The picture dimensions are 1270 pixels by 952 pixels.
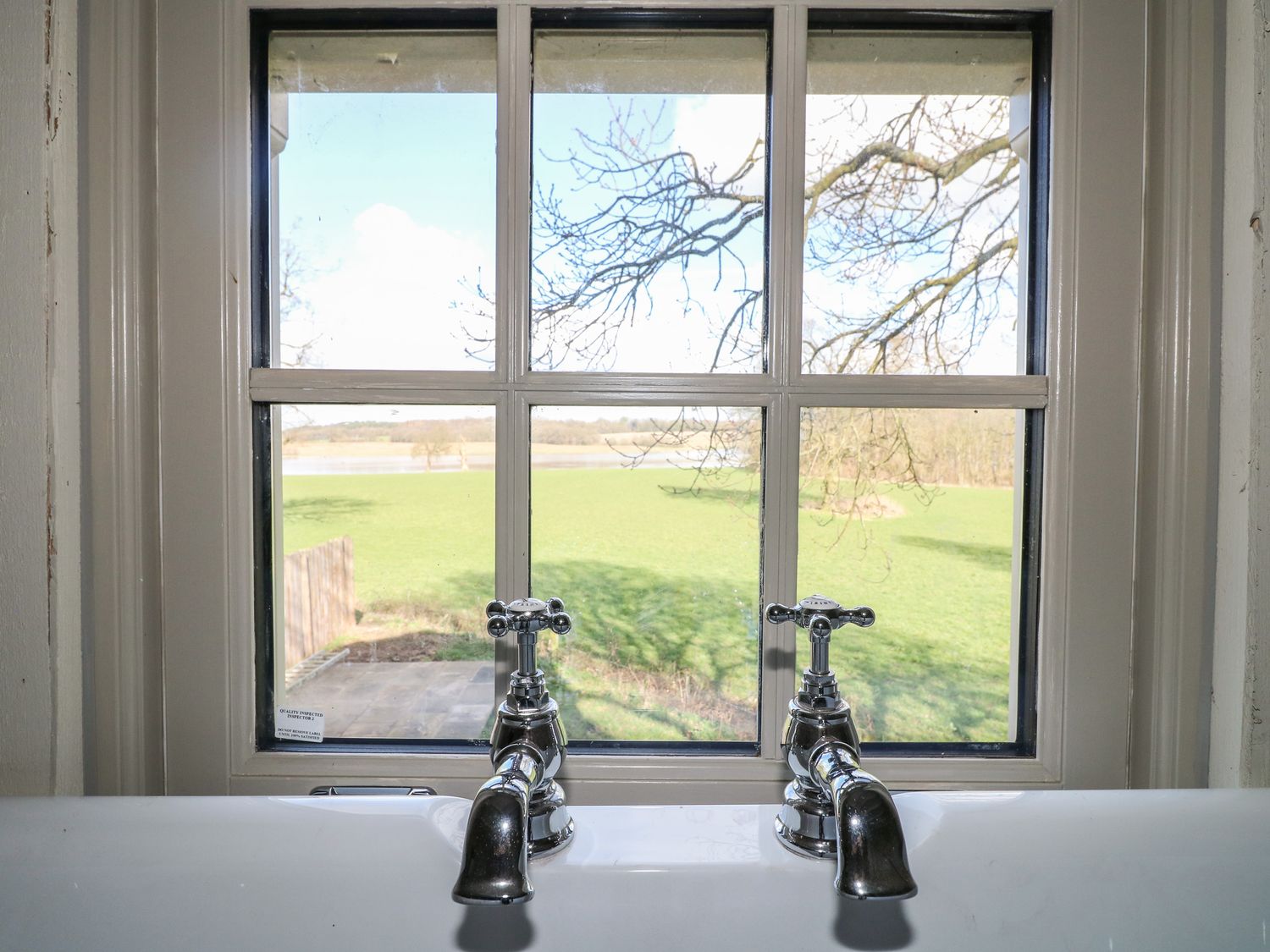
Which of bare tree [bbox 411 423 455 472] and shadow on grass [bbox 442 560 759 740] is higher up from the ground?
bare tree [bbox 411 423 455 472]

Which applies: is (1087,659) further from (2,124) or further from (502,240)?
(2,124)

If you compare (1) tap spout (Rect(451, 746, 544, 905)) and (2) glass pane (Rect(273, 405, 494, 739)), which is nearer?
(1) tap spout (Rect(451, 746, 544, 905))

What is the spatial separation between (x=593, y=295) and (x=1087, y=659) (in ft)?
2.41

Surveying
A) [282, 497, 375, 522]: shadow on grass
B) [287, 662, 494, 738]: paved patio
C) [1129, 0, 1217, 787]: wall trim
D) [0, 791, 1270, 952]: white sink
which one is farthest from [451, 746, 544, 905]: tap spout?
[1129, 0, 1217, 787]: wall trim

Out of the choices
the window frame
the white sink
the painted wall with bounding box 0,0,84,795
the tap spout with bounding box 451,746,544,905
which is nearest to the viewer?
the tap spout with bounding box 451,746,544,905

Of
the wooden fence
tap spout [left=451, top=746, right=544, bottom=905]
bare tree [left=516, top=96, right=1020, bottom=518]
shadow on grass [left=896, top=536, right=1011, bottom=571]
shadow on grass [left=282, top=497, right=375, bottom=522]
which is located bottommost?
tap spout [left=451, top=746, right=544, bottom=905]

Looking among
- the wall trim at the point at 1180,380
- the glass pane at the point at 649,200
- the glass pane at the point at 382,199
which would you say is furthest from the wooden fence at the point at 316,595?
the wall trim at the point at 1180,380

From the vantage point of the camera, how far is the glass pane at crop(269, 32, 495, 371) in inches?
34.2

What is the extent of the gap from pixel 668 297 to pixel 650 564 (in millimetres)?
335

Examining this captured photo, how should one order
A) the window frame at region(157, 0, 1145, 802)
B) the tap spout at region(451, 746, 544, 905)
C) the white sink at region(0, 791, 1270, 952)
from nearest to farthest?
the tap spout at region(451, 746, 544, 905)
the white sink at region(0, 791, 1270, 952)
the window frame at region(157, 0, 1145, 802)

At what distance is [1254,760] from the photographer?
2.42 ft

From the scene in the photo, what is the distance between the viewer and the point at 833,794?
1.78 ft

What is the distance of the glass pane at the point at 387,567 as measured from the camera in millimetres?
873

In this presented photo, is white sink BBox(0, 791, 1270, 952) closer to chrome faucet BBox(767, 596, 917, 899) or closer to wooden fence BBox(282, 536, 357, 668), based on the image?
chrome faucet BBox(767, 596, 917, 899)
